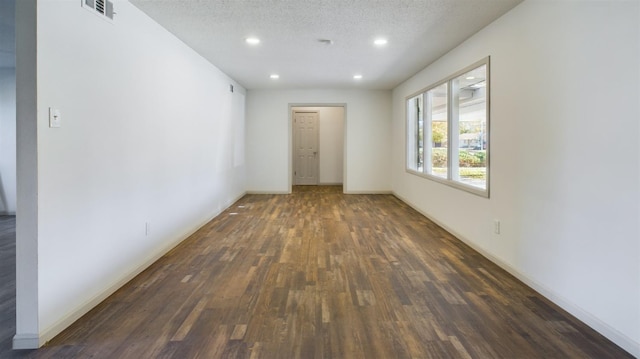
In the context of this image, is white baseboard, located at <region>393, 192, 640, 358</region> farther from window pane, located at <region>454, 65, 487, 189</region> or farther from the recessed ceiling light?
the recessed ceiling light

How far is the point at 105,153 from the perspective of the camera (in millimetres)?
2727

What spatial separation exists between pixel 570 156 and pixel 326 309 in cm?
194

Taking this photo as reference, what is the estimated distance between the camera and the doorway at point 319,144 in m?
10.6

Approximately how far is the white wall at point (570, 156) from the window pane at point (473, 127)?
11.7 inches

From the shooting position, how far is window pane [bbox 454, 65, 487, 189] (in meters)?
3.97

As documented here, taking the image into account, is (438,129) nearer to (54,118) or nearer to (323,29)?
(323,29)

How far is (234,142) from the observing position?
7.22 meters

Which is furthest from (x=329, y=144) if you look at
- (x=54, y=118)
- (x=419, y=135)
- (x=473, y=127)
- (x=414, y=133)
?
(x=54, y=118)

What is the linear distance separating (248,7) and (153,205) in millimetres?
2040

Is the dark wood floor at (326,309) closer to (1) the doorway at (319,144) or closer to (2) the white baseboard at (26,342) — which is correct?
(2) the white baseboard at (26,342)

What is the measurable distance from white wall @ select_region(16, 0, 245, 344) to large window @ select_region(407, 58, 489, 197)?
329cm

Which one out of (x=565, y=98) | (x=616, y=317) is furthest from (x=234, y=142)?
(x=616, y=317)

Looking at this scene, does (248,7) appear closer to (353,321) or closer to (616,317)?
(353,321)

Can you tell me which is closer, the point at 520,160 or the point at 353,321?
the point at 353,321
